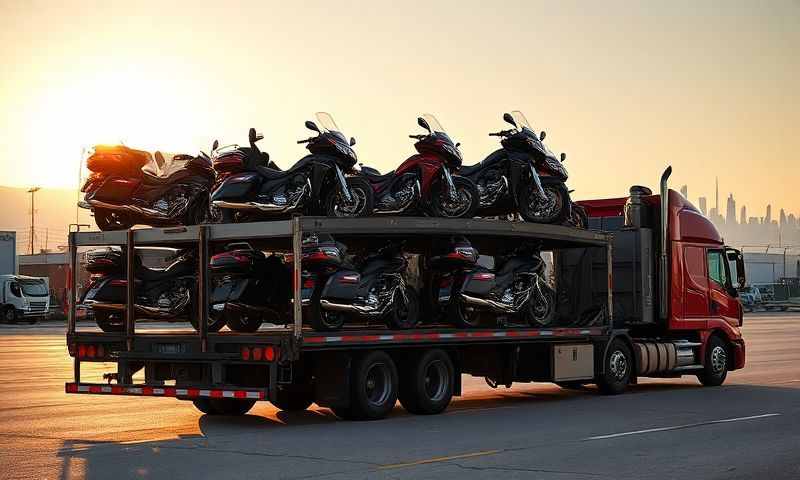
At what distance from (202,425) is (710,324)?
9797mm

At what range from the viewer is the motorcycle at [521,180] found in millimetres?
17578

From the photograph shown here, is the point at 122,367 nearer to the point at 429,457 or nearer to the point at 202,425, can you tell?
the point at 202,425

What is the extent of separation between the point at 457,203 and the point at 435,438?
433 cm

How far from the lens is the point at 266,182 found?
49.8 feet

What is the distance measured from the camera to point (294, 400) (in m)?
16.4

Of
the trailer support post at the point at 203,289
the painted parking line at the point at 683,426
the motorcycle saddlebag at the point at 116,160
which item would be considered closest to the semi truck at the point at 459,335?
the trailer support post at the point at 203,289

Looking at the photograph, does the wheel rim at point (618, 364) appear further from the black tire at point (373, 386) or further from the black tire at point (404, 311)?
the black tire at point (373, 386)

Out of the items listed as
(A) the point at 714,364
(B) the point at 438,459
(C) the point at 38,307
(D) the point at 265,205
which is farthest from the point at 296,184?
(C) the point at 38,307

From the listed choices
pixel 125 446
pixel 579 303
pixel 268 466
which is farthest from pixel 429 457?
pixel 579 303

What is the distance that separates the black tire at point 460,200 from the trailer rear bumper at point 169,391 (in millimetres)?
3852

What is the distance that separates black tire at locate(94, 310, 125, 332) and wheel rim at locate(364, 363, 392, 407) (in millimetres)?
3366

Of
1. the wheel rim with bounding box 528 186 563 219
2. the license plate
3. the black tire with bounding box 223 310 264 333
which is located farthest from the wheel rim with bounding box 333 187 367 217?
the wheel rim with bounding box 528 186 563 219

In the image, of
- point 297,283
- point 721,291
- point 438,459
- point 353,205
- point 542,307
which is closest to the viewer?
point 438,459

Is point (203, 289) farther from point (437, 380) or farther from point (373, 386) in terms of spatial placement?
point (437, 380)
